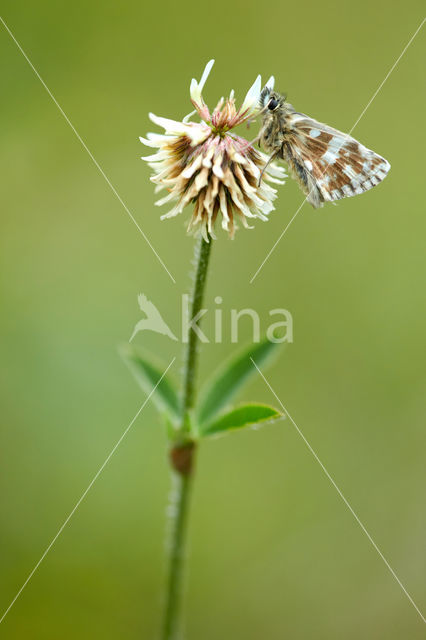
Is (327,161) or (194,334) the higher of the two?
(327,161)

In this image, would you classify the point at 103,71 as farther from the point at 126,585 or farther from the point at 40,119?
the point at 126,585

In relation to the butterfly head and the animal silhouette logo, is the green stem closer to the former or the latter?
the butterfly head

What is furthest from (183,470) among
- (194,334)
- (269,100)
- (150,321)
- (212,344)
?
(150,321)

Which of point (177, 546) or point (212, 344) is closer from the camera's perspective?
point (177, 546)

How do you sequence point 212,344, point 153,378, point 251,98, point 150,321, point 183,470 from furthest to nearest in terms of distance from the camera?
point 150,321 < point 212,344 < point 153,378 < point 183,470 < point 251,98

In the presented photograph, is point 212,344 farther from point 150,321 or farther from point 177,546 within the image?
point 177,546

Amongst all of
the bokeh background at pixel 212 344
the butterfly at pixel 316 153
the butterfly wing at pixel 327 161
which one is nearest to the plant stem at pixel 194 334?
the butterfly at pixel 316 153
